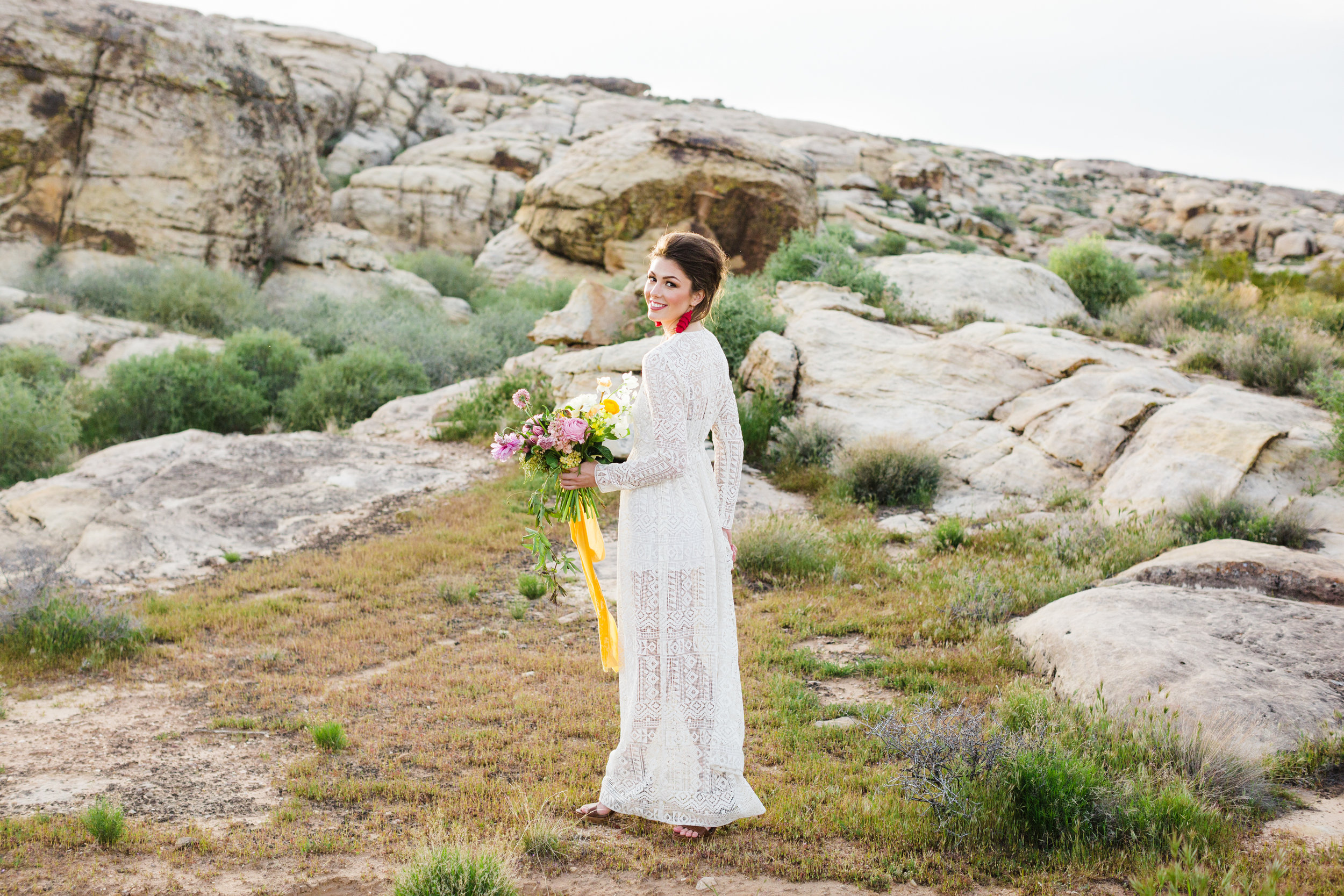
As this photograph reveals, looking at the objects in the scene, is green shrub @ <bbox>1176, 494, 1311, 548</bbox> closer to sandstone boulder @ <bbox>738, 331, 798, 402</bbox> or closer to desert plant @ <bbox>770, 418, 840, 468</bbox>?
desert plant @ <bbox>770, 418, 840, 468</bbox>

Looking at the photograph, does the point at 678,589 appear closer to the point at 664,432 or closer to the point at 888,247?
the point at 664,432

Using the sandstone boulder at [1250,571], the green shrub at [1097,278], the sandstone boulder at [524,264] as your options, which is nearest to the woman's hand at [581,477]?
the sandstone boulder at [1250,571]

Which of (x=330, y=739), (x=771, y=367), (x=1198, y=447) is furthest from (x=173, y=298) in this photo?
(x=1198, y=447)

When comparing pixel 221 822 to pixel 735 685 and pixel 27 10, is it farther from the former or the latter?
pixel 27 10

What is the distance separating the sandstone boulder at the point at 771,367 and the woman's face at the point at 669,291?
769 centimetres

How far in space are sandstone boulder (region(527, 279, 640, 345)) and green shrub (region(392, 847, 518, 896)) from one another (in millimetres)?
10881

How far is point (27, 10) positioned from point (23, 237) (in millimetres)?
4921

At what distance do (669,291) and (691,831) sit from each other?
93.4 inches

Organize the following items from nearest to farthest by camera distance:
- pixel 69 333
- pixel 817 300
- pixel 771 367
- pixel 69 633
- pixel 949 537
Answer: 1. pixel 69 633
2. pixel 949 537
3. pixel 771 367
4. pixel 817 300
5. pixel 69 333

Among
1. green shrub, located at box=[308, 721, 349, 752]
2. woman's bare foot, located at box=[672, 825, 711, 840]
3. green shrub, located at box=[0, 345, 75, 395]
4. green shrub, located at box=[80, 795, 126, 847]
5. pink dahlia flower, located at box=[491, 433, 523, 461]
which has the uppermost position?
pink dahlia flower, located at box=[491, 433, 523, 461]

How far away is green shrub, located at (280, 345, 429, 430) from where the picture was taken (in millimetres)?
13727

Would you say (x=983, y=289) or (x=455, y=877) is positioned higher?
(x=983, y=289)

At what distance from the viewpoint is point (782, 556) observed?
778 centimetres

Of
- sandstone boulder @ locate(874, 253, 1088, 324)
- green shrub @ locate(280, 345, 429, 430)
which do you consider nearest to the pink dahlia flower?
green shrub @ locate(280, 345, 429, 430)
